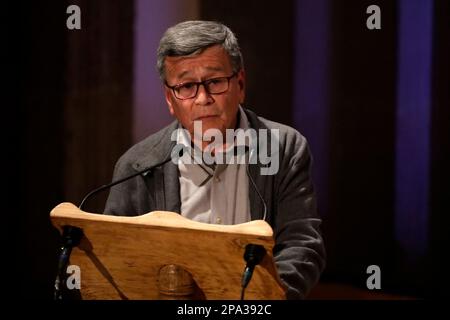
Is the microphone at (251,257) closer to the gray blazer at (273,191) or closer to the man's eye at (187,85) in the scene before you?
the gray blazer at (273,191)

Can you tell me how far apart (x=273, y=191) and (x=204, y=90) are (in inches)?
13.9

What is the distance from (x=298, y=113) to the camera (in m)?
2.65

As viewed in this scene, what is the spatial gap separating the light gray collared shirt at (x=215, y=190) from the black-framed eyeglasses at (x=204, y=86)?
0.16 m

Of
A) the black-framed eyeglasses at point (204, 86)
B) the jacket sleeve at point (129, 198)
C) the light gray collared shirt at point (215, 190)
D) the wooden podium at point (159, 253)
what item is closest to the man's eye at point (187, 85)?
the black-framed eyeglasses at point (204, 86)

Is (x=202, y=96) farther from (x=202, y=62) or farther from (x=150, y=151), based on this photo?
(x=150, y=151)

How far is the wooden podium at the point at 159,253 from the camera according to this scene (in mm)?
1111

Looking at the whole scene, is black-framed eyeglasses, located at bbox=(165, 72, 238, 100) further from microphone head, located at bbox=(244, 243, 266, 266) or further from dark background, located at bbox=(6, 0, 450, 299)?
dark background, located at bbox=(6, 0, 450, 299)

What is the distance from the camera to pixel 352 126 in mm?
2645

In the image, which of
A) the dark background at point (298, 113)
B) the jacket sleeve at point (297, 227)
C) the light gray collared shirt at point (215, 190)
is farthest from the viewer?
the dark background at point (298, 113)

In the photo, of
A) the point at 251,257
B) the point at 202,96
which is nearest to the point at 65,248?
the point at 251,257

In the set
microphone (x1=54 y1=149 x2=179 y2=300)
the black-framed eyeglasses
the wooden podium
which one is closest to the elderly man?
the black-framed eyeglasses

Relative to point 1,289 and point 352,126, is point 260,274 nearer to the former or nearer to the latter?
point 352,126

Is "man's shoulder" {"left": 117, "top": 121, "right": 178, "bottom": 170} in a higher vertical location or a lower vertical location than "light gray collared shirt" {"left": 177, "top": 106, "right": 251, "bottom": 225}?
higher

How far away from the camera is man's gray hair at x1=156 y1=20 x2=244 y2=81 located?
5.46 feet
